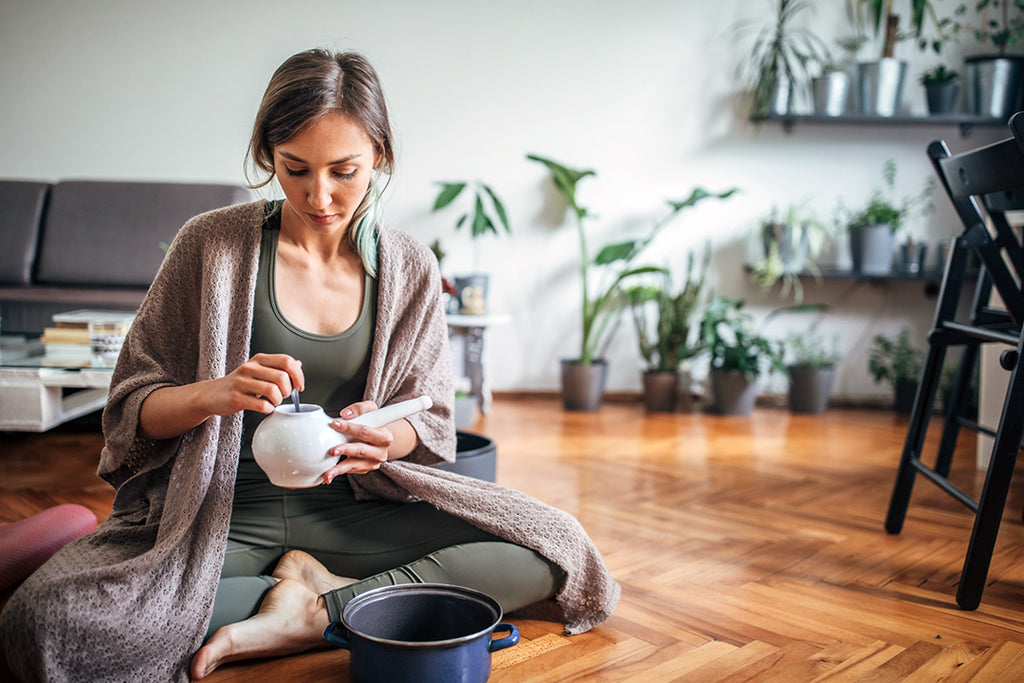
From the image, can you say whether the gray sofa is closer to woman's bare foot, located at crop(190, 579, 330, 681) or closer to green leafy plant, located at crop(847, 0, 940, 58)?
woman's bare foot, located at crop(190, 579, 330, 681)

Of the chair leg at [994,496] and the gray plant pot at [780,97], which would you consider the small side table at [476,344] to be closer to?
the gray plant pot at [780,97]

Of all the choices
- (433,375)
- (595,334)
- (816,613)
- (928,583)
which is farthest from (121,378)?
(595,334)

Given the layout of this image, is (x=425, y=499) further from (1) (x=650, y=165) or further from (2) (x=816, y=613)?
(1) (x=650, y=165)

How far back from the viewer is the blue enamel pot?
1.04 meters

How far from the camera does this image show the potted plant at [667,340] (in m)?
3.79

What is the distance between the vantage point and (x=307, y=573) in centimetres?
132

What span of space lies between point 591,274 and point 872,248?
48.7 inches

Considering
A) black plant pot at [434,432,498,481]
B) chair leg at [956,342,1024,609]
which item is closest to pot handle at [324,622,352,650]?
black plant pot at [434,432,498,481]

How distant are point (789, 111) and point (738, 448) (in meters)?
1.70

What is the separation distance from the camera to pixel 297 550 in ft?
4.42

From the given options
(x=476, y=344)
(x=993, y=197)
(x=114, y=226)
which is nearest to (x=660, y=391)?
(x=476, y=344)

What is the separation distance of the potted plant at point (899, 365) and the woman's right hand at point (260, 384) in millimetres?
3368

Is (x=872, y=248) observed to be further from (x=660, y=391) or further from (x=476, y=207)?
(x=476, y=207)

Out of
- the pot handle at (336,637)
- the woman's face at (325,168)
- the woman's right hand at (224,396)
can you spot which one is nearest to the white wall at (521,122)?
the woman's face at (325,168)
